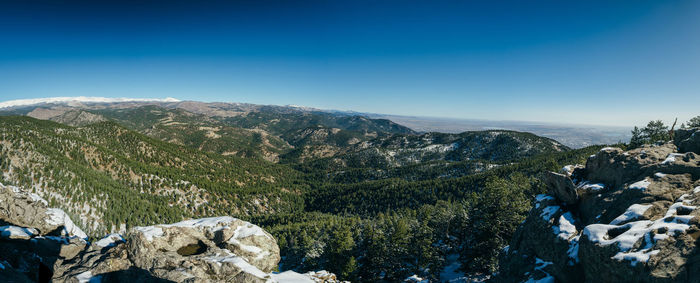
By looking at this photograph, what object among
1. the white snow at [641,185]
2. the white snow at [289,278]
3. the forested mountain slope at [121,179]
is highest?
the white snow at [641,185]

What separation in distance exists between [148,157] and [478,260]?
201 m

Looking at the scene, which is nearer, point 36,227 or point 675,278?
point 675,278

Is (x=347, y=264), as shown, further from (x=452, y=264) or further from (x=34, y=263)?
(x=34, y=263)

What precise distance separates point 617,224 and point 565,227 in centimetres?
676

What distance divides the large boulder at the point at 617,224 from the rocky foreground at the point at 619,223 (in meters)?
0.05

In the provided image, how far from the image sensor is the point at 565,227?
86.0ft

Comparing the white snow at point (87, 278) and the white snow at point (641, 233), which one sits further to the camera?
the white snow at point (87, 278)

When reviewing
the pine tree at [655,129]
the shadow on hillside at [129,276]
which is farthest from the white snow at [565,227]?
the pine tree at [655,129]

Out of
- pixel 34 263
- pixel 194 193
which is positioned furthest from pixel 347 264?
pixel 194 193

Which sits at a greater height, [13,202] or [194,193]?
[13,202]

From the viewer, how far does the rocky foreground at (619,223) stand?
1573cm

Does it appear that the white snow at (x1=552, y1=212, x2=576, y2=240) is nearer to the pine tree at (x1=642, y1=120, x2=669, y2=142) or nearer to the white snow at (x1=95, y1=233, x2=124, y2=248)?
the white snow at (x1=95, y1=233, x2=124, y2=248)

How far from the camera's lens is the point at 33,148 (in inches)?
3949

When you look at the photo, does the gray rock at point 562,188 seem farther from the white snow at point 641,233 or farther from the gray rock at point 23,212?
the gray rock at point 23,212
